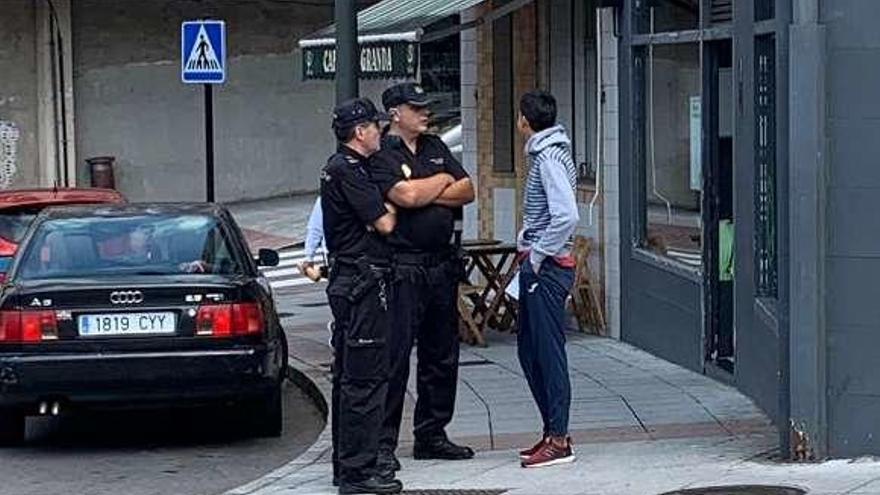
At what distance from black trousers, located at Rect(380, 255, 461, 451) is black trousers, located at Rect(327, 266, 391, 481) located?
0.19 m

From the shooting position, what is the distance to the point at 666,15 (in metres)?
13.2

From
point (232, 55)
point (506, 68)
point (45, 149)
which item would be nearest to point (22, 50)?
point (45, 149)

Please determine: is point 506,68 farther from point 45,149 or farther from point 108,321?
point 45,149

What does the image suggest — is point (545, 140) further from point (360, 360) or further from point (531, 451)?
point (531, 451)

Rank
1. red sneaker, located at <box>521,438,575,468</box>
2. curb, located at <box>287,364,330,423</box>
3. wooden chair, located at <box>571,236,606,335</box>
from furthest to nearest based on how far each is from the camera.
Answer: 1. wooden chair, located at <box>571,236,606,335</box>
2. curb, located at <box>287,364,330,423</box>
3. red sneaker, located at <box>521,438,575,468</box>

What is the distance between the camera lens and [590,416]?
11094mm

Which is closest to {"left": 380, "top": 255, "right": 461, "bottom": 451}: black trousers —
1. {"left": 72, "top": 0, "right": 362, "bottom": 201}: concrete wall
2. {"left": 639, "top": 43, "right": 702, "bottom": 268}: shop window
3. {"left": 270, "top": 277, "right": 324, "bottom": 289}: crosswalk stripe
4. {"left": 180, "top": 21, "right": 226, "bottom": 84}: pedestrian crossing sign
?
{"left": 639, "top": 43, "right": 702, "bottom": 268}: shop window

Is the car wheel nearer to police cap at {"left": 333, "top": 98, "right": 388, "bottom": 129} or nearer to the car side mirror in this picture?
the car side mirror

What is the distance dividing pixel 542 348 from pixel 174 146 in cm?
2162

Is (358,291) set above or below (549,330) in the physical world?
above

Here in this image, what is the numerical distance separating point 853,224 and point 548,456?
2.00 metres

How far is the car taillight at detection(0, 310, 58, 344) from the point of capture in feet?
34.8

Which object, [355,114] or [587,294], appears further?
[587,294]

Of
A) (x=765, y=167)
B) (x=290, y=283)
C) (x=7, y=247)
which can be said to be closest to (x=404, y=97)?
(x=765, y=167)
